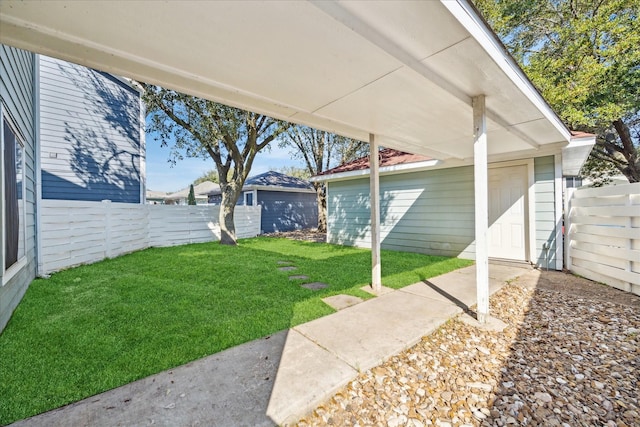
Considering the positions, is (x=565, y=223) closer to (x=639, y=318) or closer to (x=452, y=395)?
(x=639, y=318)

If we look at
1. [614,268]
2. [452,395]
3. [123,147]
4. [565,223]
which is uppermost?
[123,147]

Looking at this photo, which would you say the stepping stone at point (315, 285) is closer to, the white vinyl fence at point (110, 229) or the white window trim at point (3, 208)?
the white window trim at point (3, 208)

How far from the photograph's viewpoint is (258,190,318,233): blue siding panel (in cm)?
1531

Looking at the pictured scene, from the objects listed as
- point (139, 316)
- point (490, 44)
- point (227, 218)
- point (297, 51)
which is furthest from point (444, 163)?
point (227, 218)

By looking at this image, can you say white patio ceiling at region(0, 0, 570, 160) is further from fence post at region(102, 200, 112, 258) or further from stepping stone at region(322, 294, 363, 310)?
fence post at region(102, 200, 112, 258)

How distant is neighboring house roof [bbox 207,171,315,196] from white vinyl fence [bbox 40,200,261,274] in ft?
11.3

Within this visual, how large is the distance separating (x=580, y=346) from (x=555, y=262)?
3.74 metres

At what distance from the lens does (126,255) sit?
7.25m

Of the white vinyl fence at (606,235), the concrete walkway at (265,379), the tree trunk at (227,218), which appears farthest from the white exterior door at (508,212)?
the tree trunk at (227,218)

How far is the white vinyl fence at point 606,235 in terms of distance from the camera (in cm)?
382

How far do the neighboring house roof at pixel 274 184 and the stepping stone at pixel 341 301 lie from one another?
11.7 metres

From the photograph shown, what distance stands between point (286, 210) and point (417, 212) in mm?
9960

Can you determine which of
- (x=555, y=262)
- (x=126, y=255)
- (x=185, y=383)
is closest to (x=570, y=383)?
(x=185, y=383)

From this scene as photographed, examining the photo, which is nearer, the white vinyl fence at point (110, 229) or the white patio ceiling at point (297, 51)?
the white patio ceiling at point (297, 51)
